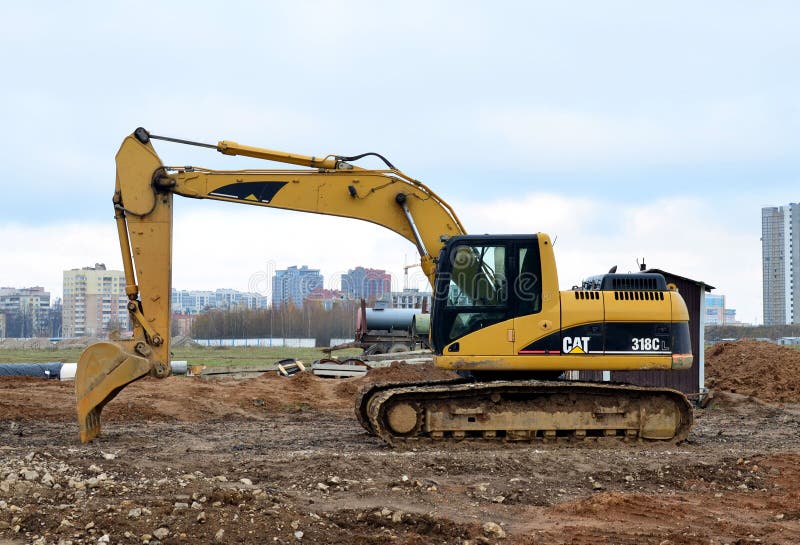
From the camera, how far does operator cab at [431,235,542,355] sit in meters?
11.8

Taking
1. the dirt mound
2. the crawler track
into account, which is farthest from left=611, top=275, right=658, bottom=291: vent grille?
the dirt mound

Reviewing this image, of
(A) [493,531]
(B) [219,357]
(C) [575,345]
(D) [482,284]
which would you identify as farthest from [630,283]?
(B) [219,357]

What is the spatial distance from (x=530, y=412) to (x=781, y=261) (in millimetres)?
126459

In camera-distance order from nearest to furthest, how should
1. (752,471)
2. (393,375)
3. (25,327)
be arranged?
(752,471)
(393,375)
(25,327)

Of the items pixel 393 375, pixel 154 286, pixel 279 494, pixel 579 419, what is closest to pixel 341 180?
pixel 154 286

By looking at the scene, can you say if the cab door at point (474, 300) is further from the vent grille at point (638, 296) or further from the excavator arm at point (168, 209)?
the vent grille at point (638, 296)

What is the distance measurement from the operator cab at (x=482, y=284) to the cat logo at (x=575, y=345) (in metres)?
0.60

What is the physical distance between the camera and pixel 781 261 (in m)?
127

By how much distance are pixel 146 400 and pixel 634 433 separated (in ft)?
30.5

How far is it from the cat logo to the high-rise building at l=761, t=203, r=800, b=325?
399 ft

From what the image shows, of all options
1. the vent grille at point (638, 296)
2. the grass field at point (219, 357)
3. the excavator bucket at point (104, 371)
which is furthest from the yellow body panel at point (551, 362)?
the grass field at point (219, 357)

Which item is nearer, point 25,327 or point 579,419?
point 579,419

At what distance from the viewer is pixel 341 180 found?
12.5 metres

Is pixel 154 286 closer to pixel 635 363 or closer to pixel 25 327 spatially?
pixel 635 363
